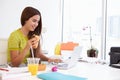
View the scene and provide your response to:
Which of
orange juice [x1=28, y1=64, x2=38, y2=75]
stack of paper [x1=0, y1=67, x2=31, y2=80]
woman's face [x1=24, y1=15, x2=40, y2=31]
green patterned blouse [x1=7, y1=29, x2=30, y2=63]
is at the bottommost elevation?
stack of paper [x1=0, y1=67, x2=31, y2=80]

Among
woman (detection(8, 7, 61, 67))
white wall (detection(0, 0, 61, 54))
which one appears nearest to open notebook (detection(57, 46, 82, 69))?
woman (detection(8, 7, 61, 67))

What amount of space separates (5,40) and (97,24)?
6.43 feet

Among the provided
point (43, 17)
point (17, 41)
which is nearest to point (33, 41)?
point (17, 41)

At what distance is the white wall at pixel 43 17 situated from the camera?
3.01m

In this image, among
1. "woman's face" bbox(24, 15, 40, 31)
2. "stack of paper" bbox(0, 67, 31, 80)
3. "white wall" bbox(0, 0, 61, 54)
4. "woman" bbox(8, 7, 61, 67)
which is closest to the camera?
"stack of paper" bbox(0, 67, 31, 80)

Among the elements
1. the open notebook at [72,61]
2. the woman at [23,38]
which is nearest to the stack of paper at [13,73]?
the open notebook at [72,61]

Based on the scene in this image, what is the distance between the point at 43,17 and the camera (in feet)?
11.7

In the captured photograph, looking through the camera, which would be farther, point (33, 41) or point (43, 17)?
point (43, 17)

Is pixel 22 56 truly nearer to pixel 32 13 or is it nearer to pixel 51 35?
pixel 32 13

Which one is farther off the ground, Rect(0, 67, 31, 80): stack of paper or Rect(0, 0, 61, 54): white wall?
Rect(0, 0, 61, 54): white wall

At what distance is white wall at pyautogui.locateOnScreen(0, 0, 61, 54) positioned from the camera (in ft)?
9.89

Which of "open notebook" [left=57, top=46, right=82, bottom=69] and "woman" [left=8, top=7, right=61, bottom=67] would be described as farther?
"woman" [left=8, top=7, right=61, bottom=67]

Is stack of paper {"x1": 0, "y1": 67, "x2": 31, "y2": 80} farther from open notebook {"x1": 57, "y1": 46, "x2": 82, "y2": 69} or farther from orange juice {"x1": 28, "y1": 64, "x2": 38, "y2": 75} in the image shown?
open notebook {"x1": 57, "y1": 46, "x2": 82, "y2": 69}

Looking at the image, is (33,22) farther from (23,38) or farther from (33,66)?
(33,66)
